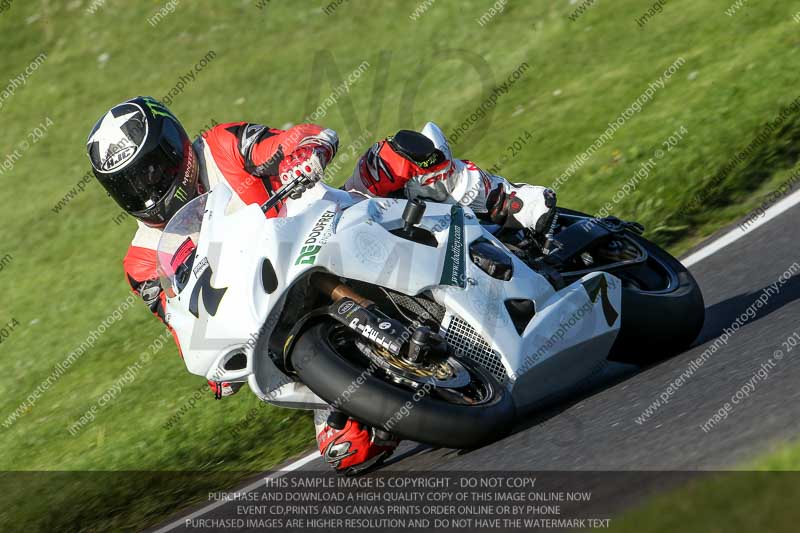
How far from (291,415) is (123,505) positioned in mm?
1385

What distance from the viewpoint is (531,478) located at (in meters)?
4.72

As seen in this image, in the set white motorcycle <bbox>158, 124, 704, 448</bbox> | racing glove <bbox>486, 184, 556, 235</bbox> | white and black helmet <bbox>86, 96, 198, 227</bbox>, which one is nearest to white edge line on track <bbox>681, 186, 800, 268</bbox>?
racing glove <bbox>486, 184, 556, 235</bbox>

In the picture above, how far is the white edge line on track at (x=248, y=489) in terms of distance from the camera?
6.25 metres

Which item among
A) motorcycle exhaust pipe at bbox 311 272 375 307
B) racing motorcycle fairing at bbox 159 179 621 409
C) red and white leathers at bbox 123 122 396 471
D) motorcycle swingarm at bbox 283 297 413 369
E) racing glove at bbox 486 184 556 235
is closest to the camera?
motorcycle swingarm at bbox 283 297 413 369

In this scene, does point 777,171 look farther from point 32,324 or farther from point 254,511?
point 32,324

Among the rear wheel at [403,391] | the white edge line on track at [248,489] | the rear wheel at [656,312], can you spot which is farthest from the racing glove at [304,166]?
the white edge line on track at [248,489]

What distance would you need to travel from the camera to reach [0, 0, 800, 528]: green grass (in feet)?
28.2

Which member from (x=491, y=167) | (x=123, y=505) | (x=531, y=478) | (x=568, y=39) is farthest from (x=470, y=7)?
(x=531, y=478)

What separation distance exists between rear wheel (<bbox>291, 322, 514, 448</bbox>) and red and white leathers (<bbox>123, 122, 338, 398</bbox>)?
4.99 feet

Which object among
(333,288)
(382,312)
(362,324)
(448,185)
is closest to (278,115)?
(448,185)

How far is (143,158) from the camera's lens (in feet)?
19.4

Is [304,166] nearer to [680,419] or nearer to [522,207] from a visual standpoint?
[522,207]

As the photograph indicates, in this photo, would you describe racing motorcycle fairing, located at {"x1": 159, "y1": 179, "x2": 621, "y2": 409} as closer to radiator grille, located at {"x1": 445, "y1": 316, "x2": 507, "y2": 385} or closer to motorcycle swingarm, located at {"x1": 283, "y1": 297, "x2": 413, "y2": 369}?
radiator grille, located at {"x1": 445, "y1": 316, "x2": 507, "y2": 385}

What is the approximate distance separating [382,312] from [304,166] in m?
0.87
